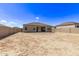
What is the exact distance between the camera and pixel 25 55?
4613 millimetres

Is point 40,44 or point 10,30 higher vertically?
point 10,30

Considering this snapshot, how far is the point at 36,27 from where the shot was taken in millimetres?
4945

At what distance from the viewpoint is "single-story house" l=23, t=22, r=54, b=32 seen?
4.81 m

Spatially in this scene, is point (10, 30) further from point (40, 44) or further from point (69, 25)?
point (69, 25)

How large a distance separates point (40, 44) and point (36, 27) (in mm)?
436

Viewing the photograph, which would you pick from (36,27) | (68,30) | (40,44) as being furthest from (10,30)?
(68,30)

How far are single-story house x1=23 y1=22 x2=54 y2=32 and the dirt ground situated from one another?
4.0 inches

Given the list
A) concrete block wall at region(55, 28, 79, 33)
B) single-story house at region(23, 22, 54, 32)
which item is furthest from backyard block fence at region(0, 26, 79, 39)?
single-story house at region(23, 22, 54, 32)

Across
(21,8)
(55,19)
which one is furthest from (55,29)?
(21,8)

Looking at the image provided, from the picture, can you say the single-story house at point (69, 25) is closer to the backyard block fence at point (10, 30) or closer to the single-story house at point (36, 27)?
the backyard block fence at point (10, 30)

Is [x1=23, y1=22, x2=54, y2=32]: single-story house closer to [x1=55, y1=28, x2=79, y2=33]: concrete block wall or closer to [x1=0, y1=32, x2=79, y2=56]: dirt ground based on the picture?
[x1=0, y1=32, x2=79, y2=56]: dirt ground

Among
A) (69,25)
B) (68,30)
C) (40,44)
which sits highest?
(69,25)

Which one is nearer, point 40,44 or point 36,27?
point 40,44

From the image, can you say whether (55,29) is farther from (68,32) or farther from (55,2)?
(55,2)
